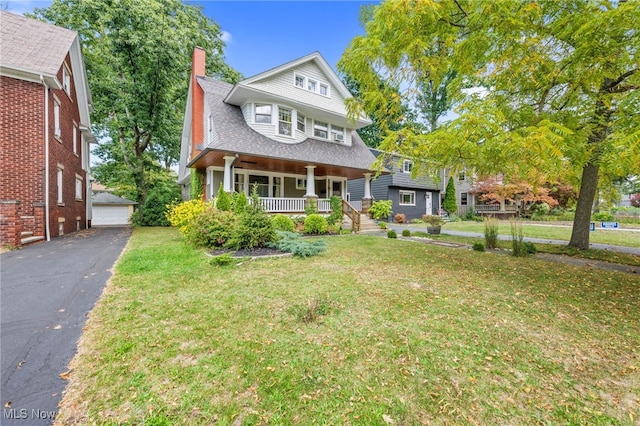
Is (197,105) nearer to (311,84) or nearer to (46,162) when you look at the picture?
(311,84)

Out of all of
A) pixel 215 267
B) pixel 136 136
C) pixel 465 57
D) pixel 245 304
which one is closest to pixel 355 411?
pixel 245 304

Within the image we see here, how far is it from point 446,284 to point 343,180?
13792 mm

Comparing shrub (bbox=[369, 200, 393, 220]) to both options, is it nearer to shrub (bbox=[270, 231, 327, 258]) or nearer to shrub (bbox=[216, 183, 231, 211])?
shrub (bbox=[216, 183, 231, 211])

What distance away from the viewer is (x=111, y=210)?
29.9 metres

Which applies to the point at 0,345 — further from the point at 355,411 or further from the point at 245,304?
the point at 355,411

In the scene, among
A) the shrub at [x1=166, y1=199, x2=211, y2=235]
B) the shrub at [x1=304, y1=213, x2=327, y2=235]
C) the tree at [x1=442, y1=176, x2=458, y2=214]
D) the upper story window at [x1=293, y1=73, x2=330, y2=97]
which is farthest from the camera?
the tree at [x1=442, y1=176, x2=458, y2=214]

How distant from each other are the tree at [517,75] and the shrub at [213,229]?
18.4 feet

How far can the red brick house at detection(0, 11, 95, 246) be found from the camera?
31.8 ft

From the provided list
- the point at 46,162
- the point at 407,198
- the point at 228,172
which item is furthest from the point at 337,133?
the point at 46,162

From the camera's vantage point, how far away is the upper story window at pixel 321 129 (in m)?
16.5

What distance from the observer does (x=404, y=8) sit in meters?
4.53

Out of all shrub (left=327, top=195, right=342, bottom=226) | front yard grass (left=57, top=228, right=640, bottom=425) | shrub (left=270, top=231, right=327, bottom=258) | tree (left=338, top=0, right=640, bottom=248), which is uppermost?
tree (left=338, top=0, right=640, bottom=248)

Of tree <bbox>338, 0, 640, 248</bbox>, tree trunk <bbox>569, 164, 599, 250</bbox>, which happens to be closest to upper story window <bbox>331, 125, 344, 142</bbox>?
tree <bbox>338, 0, 640, 248</bbox>

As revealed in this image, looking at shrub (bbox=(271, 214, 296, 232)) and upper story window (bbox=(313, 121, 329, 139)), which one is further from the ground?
upper story window (bbox=(313, 121, 329, 139))
